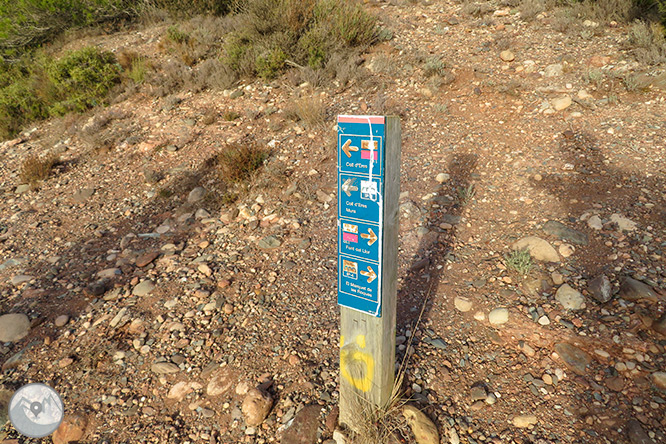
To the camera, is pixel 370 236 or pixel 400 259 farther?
pixel 400 259

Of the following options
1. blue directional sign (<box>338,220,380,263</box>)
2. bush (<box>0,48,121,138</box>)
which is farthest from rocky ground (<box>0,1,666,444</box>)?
bush (<box>0,48,121,138</box>)

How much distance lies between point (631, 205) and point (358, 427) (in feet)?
12.0

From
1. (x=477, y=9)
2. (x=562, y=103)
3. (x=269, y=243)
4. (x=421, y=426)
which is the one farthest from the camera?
(x=477, y=9)

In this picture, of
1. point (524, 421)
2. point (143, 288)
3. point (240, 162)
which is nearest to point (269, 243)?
point (143, 288)

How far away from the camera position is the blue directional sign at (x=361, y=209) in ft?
→ 6.25

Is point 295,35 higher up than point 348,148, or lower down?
lower down

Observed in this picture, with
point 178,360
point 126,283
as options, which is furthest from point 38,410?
point 126,283

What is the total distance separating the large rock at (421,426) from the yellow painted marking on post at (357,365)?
1.18 ft

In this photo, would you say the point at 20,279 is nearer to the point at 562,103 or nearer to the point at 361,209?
the point at 361,209

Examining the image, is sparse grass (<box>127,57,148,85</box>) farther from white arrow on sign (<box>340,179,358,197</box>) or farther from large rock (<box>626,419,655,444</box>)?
large rock (<box>626,419,655,444</box>)

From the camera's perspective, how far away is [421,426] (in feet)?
7.79

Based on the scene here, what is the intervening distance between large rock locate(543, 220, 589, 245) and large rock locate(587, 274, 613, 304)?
1.80 ft

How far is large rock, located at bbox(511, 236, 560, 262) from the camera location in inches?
142

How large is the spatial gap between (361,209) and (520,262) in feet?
7.37
